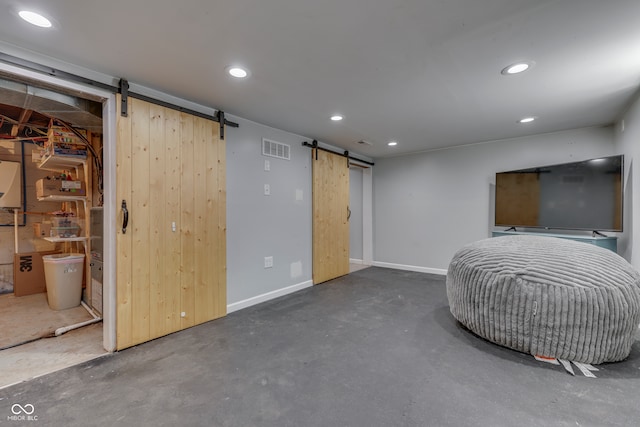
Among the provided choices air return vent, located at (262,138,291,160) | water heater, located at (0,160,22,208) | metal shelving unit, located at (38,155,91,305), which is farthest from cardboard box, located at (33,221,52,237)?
air return vent, located at (262,138,291,160)

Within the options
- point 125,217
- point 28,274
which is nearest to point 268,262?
point 125,217

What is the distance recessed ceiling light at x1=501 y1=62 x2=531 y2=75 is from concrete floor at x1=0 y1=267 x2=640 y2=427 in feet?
7.51

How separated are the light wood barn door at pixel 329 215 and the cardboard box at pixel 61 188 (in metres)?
2.99

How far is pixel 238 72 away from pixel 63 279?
3.22 meters

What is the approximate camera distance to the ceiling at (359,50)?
1545 millimetres

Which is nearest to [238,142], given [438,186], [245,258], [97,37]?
[245,258]

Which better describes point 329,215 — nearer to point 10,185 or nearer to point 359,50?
point 359,50

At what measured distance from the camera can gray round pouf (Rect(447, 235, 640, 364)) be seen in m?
1.96

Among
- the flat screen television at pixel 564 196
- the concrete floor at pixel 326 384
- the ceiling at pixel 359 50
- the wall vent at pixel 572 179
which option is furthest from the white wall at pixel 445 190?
the concrete floor at pixel 326 384

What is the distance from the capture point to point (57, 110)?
239 centimetres

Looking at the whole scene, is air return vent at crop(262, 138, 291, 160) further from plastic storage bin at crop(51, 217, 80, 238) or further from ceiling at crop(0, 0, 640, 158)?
plastic storage bin at crop(51, 217, 80, 238)

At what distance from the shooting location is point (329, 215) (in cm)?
465

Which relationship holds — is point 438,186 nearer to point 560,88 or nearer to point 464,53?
point 560,88

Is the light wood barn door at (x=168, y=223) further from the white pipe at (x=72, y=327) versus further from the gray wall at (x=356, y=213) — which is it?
the gray wall at (x=356, y=213)
